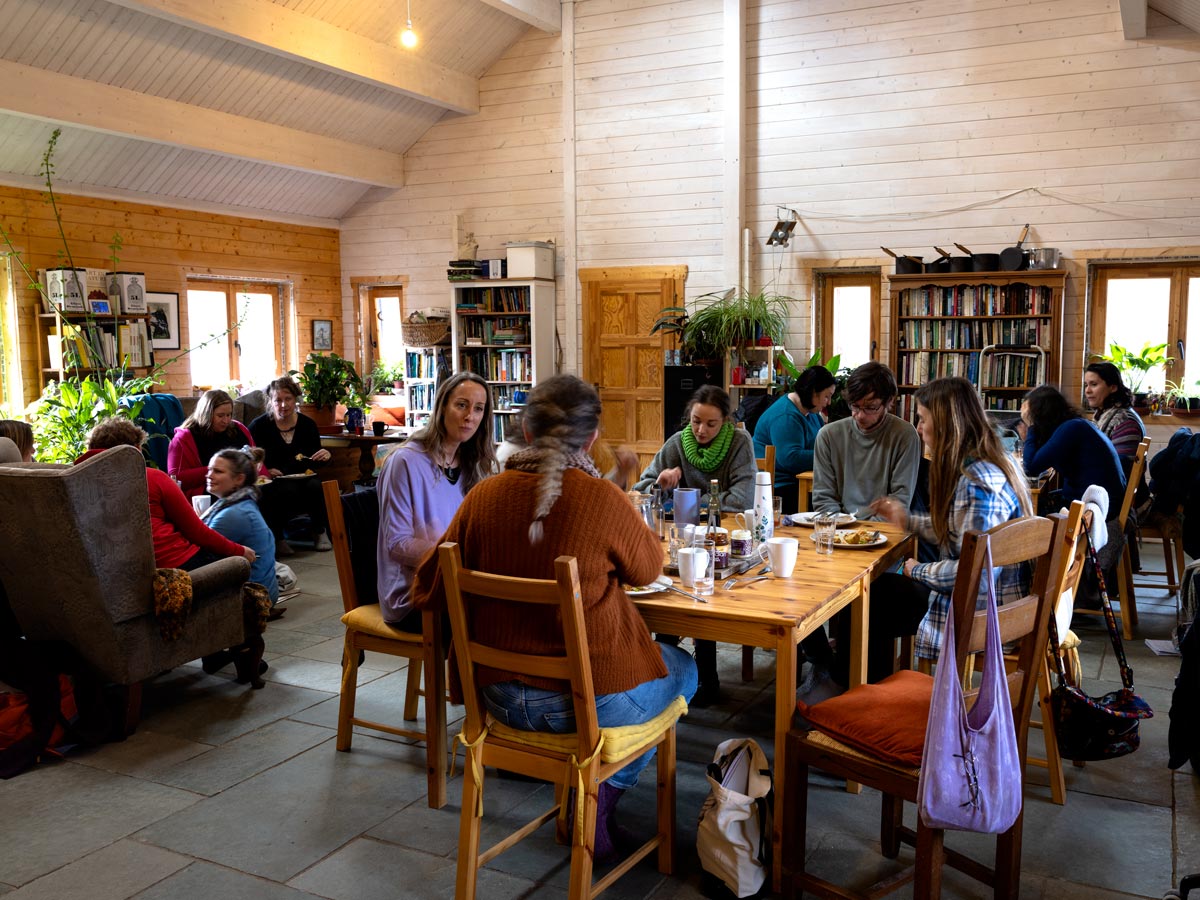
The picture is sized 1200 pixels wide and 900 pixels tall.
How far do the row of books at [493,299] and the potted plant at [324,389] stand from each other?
62.1 inches

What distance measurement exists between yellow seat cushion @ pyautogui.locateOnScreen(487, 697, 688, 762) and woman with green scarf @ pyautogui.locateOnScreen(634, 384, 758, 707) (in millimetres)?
1595

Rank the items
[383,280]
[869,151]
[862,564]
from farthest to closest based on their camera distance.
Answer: [383,280] → [869,151] → [862,564]

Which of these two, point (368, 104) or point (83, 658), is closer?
point (83, 658)

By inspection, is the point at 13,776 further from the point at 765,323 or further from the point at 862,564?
the point at 765,323

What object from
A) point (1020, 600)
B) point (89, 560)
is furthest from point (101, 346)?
point (1020, 600)

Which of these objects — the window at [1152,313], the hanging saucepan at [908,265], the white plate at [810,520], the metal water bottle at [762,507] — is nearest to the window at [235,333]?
the hanging saucepan at [908,265]

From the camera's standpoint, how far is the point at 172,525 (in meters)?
4.12

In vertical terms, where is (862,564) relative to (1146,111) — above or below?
below

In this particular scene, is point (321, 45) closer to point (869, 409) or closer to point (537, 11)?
point (537, 11)

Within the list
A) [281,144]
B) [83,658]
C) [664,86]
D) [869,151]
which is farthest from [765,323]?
[83,658]

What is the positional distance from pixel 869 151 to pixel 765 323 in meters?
1.65

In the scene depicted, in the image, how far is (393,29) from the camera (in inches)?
335

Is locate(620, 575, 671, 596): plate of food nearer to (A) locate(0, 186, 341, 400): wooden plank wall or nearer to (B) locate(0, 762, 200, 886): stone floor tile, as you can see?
(B) locate(0, 762, 200, 886): stone floor tile

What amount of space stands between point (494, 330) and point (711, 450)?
5823mm
